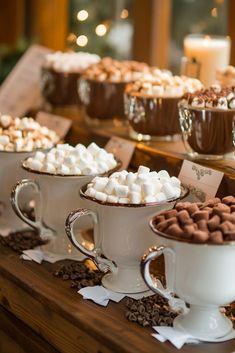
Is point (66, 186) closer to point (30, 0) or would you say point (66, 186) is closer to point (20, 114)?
point (20, 114)

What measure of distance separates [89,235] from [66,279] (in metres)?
0.30

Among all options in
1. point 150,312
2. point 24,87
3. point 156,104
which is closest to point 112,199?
point 150,312

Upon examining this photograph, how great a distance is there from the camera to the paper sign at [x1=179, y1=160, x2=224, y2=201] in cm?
179

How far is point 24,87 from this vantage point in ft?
9.53

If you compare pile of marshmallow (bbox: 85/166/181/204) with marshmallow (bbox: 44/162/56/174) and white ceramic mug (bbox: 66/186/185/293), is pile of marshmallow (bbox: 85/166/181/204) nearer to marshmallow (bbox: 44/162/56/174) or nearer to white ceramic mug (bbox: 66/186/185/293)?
white ceramic mug (bbox: 66/186/185/293)

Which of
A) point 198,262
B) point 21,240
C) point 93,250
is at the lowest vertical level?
point 21,240

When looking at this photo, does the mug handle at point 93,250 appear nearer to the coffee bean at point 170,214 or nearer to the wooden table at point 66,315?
the wooden table at point 66,315

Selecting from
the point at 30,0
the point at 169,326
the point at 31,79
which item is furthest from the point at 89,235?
the point at 30,0

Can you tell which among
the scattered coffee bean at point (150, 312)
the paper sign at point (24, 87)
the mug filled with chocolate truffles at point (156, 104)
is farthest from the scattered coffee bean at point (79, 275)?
the paper sign at point (24, 87)

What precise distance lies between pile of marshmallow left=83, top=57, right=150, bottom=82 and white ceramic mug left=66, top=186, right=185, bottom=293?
27.1 inches

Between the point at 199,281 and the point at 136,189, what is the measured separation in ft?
0.96

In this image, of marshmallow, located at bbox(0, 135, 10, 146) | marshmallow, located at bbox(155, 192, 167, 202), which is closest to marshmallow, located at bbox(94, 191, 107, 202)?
marshmallow, located at bbox(155, 192, 167, 202)

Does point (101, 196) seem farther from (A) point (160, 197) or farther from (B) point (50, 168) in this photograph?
(B) point (50, 168)

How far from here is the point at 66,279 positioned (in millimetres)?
1840
